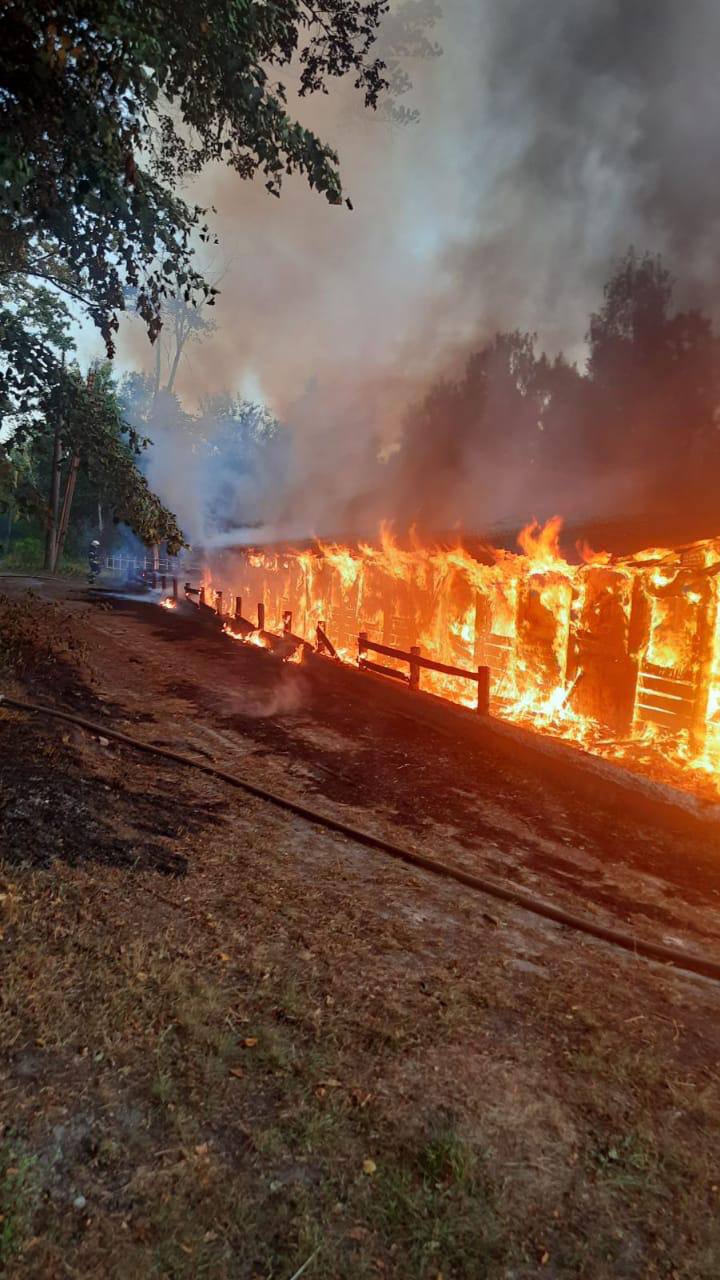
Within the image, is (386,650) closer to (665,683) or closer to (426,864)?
(665,683)

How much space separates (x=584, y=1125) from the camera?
12.1ft

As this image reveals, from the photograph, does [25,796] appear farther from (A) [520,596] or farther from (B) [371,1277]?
(A) [520,596]

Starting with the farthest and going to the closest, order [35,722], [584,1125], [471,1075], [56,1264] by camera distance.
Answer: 1. [35,722]
2. [471,1075]
3. [584,1125]
4. [56,1264]

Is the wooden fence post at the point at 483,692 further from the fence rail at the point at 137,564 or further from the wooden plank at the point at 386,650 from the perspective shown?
the fence rail at the point at 137,564

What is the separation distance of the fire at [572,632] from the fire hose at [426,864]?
6378 mm

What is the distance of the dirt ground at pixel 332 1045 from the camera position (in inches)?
116

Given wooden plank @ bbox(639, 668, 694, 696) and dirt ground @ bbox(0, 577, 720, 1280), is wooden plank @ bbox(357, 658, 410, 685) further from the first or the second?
dirt ground @ bbox(0, 577, 720, 1280)

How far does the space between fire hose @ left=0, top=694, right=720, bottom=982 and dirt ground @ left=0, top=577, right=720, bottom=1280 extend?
0.16m

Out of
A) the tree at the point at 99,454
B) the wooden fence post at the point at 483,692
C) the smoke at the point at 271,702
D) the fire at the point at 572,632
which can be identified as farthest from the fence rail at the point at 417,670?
the tree at the point at 99,454

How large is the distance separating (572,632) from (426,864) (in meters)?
10.0

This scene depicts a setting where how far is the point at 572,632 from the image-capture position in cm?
1552

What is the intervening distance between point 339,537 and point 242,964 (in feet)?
63.3

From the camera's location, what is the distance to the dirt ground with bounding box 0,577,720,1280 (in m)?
2.95

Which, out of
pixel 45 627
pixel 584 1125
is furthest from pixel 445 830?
pixel 45 627
